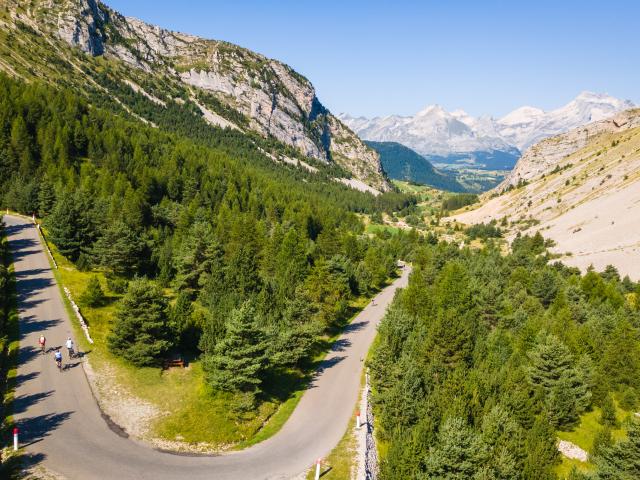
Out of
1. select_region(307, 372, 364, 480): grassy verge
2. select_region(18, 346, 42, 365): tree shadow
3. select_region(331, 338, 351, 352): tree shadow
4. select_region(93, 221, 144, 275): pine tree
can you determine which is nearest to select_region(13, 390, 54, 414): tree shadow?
select_region(18, 346, 42, 365): tree shadow

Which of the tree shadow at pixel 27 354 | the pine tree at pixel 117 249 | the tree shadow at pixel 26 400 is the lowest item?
the tree shadow at pixel 26 400

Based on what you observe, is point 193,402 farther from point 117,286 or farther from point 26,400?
point 117,286

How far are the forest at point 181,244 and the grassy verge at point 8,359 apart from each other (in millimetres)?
6971

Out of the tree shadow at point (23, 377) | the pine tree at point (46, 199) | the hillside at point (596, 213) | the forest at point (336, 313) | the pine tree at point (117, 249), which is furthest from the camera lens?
the hillside at point (596, 213)

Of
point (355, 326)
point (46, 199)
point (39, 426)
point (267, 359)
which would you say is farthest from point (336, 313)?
point (46, 199)

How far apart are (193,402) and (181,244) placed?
115ft

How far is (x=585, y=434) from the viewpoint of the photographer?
158ft

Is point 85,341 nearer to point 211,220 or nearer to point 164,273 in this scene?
point 164,273

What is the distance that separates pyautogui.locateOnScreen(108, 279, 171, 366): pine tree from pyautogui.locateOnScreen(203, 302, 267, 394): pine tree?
4.94 meters

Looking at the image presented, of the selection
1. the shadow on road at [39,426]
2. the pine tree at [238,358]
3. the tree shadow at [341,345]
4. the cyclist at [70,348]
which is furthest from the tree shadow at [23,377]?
the tree shadow at [341,345]

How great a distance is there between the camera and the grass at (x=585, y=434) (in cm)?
4228

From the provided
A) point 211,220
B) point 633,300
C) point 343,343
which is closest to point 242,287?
point 343,343

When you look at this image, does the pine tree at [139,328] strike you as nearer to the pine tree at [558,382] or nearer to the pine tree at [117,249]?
the pine tree at [117,249]

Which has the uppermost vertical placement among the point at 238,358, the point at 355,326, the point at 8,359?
the point at 238,358
